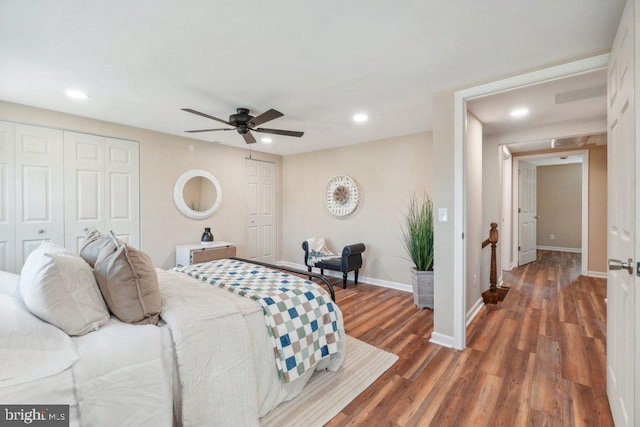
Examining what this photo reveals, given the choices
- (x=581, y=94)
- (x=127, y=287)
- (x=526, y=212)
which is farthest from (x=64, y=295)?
(x=526, y=212)

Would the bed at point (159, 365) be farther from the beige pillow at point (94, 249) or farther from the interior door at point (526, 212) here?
the interior door at point (526, 212)

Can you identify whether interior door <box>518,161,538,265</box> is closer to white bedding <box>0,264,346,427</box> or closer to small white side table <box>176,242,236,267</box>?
small white side table <box>176,242,236,267</box>

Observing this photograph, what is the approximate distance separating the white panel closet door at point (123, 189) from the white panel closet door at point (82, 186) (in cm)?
7

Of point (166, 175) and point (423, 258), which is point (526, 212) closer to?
point (423, 258)

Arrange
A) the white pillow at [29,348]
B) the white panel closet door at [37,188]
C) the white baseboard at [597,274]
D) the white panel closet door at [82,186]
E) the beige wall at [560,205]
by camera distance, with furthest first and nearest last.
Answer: the beige wall at [560,205] < the white baseboard at [597,274] < the white panel closet door at [82,186] < the white panel closet door at [37,188] < the white pillow at [29,348]

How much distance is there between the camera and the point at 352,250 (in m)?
4.18

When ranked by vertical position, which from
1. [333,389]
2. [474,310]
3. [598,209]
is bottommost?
[333,389]

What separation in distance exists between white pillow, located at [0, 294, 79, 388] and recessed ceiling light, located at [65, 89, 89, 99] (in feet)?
7.33

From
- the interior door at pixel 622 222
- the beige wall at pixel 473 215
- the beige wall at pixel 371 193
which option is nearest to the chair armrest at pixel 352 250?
the beige wall at pixel 371 193

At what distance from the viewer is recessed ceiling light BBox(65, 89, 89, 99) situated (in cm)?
262

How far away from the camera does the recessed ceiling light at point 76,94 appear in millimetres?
2621

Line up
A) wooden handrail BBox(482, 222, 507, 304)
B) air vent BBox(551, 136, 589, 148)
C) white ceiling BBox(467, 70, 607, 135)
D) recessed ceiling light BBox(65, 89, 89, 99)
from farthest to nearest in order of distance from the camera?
air vent BBox(551, 136, 589, 148) → wooden handrail BBox(482, 222, 507, 304) → recessed ceiling light BBox(65, 89, 89, 99) → white ceiling BBox(467, 70, 607, 135)

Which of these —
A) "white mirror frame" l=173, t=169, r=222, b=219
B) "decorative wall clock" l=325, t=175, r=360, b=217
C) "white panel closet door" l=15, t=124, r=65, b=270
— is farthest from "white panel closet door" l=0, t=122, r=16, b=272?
"decorative wall clock" l=325, t=175, r=360, b=217

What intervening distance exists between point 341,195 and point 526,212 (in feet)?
13.8
